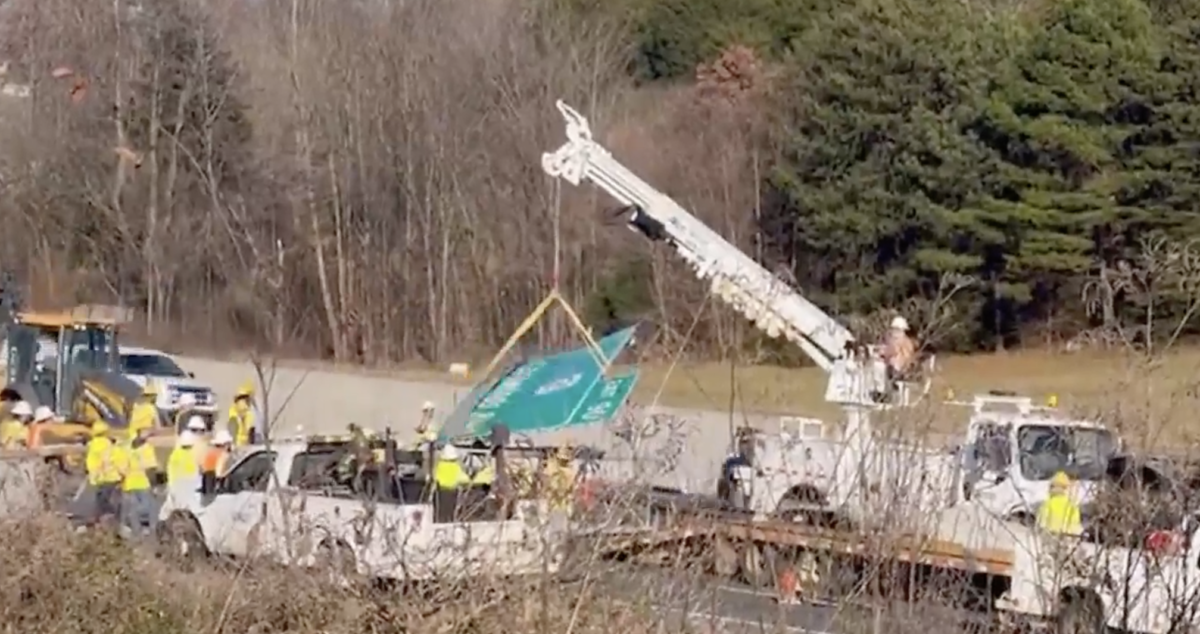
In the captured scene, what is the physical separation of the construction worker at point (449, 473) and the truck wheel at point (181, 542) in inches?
66.3

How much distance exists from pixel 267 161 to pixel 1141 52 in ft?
72.1

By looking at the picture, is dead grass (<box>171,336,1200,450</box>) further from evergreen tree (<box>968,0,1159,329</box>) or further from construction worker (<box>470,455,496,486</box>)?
evergreen tree (<box>968,0,1159,329</box>)

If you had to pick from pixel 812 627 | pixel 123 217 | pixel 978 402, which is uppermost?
pixel 123 217

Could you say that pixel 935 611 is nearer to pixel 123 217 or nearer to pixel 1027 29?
pixel 1027 29

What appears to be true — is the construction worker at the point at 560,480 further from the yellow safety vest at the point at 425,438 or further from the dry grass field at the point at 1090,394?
the yellow safety vest at the point at 425,438

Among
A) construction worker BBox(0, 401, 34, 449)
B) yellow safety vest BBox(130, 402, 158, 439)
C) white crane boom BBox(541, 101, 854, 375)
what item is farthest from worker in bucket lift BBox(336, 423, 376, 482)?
construction worker BBox(0, 401, 34, 449)

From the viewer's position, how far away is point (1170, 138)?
4778 centimetres

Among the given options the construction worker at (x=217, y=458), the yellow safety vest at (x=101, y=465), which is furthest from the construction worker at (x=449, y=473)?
the yellow safety vest at (x=101, y=465)

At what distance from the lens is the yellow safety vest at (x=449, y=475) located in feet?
47.3

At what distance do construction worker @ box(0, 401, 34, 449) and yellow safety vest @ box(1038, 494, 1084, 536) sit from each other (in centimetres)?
1243

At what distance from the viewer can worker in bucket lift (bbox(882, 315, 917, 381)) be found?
611 inches

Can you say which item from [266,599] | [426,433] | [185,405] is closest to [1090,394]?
[426,433]

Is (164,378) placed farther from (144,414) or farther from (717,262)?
(717,262)

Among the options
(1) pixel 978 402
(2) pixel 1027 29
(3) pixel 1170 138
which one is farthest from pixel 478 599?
(2) pixel 1027 29
